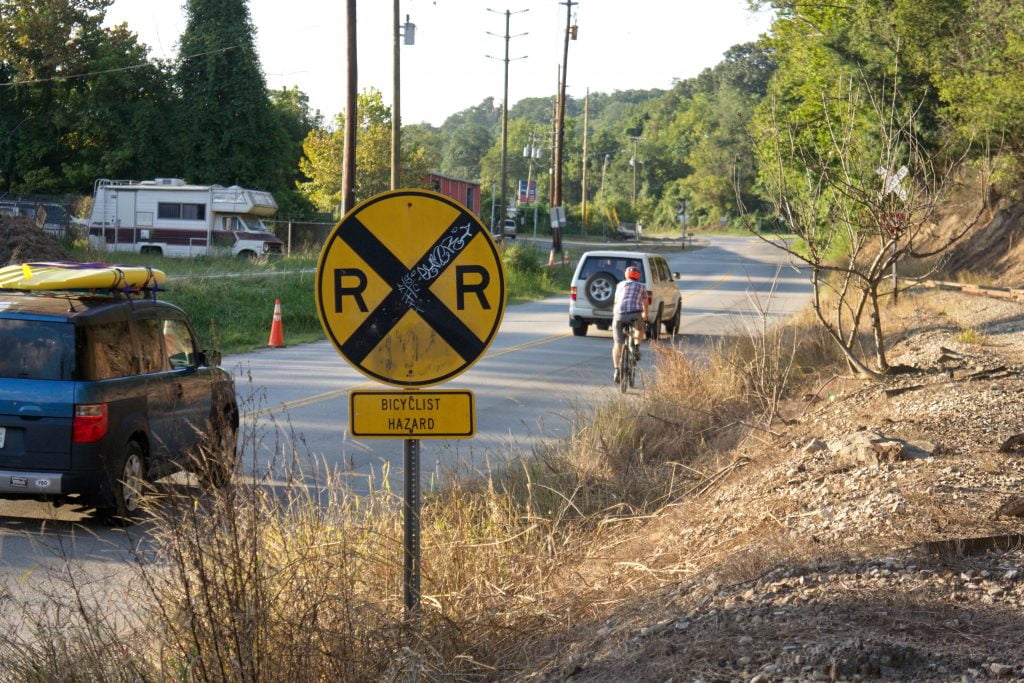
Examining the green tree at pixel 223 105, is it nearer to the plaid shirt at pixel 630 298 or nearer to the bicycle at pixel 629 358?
the plaid shirt at pixel 630 298

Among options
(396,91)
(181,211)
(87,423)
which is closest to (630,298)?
(87,423)

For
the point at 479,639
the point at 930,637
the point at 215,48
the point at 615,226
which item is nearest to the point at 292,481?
the point at 479,639

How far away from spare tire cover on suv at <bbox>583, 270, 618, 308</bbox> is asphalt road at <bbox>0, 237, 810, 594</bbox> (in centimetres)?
79

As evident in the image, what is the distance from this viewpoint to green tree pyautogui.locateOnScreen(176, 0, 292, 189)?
60031mm

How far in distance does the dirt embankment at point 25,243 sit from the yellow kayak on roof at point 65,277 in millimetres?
16179

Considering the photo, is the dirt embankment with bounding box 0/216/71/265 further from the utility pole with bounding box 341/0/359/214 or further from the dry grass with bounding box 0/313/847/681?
the dry grass with bounding box 0/313/847/681

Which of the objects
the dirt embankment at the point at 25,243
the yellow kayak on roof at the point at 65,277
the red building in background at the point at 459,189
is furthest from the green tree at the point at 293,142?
the yellow kayak on roof at the point at 65,277

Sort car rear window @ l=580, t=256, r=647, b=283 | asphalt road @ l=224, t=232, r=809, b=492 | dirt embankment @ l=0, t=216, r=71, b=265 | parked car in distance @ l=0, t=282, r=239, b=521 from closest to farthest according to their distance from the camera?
1. parked car in distance @ l=0, t=282, r=239, b=521
2. asphalt road @ l=224, t=232, r=809, b=492
3. car rear window @ l=580, t=256, r=647, b=283
4. dirt embankment @ l=0, t=216, r=71, b=265

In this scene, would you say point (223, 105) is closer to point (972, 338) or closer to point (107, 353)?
point (972, 338)

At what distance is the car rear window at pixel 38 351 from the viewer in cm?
798

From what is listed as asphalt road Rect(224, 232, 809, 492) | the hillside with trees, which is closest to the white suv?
asphalt road Rect(224, 232, 809, 492)

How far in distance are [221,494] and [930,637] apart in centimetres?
257

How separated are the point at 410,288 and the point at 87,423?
4.28 m

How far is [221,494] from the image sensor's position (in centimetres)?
417
